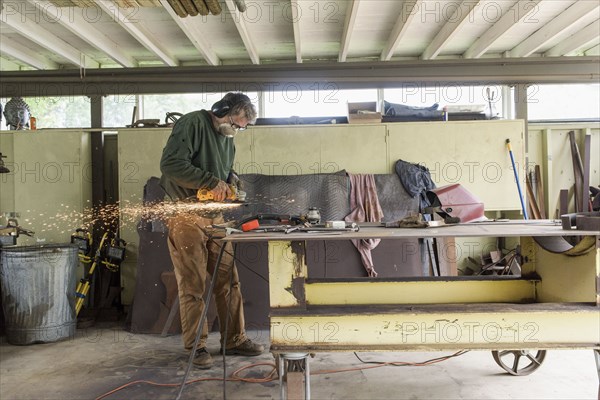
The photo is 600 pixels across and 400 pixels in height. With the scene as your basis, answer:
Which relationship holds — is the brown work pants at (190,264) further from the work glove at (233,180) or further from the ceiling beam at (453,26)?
the ceiling beam at (453,26)

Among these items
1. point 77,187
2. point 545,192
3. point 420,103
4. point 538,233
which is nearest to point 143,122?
point 77,187

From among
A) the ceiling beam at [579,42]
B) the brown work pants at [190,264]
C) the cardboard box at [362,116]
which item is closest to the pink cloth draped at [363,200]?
the cardboard box at [362,116]

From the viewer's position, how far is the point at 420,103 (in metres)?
5.55

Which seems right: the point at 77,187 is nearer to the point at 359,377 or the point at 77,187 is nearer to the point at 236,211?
the point at 236,211

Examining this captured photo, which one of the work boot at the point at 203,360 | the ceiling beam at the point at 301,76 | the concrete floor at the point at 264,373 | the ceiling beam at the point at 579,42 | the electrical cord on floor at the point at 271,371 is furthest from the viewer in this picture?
the ceiling beam at the point at 301,76

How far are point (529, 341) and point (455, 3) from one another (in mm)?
3086

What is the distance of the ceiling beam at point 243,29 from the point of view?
3832 mm

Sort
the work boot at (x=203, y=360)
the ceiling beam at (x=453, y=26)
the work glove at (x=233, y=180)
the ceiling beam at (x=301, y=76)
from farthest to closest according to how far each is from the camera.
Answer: the ceiling beam at (x=301, y=76) → the ceiling beam at (x=453, y=26) → the work glove at (x=233, y=180) → the work boot at (x=203, y=360)

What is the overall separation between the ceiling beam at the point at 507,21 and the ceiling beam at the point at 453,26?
0.32m

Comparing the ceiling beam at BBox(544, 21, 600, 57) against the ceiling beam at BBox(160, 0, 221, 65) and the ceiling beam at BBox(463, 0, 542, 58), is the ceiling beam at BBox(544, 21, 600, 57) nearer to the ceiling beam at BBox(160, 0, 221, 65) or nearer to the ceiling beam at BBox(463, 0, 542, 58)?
the ceiling beam at BBox(463, 0, 542, 58)

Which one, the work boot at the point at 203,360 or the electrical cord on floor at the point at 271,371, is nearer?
the electrical cord on floor at the point at 271,371

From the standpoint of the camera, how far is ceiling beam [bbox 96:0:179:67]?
148 inches

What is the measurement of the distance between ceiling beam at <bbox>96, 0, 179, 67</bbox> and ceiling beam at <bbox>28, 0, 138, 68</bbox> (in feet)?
1.16

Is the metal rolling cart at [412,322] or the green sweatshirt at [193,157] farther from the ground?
the green sweatshirt at [193,157]
